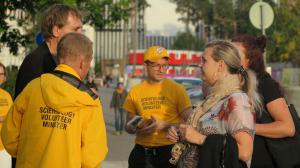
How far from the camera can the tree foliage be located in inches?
544

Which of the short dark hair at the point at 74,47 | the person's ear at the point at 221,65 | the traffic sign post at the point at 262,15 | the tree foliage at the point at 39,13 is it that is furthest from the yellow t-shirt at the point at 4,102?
the traffic sign post at the point at 262,15

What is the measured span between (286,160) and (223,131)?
3.25ft

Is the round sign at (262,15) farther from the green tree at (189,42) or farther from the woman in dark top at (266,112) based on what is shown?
the green tree at (189,42)

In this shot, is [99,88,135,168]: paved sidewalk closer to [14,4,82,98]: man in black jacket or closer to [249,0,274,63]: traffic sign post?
[249,0,274,63]: traffic sign post

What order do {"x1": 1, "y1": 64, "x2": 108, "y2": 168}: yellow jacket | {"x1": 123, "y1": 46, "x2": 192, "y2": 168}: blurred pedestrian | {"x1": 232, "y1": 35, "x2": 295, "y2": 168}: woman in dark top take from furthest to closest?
{"x1": 123, "y1": 46, "x2": 192, "y2": 168}: blurred pedestrian → {"x1": 232, "y1": 35, "x2": 295, "y2": 168}: woman in dark top → {"x1": 1, "y1": 64, "x2": 108, "y2": 168}: yellow jacket

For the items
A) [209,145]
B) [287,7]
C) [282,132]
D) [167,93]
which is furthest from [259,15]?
[287,7]

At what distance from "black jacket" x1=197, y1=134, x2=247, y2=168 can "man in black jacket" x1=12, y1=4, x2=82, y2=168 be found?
1.27 metres

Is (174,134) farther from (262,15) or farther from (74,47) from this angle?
(262,15)

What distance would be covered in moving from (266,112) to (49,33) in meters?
1.54

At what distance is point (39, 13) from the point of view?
1597cm

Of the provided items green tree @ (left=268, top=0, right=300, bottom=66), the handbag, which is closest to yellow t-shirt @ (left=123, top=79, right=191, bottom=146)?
the handbag

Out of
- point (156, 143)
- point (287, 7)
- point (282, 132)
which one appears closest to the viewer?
point (282, 132)

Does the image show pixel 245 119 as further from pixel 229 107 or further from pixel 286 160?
pixel 286 160

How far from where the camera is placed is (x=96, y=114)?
A: 3.97 m
